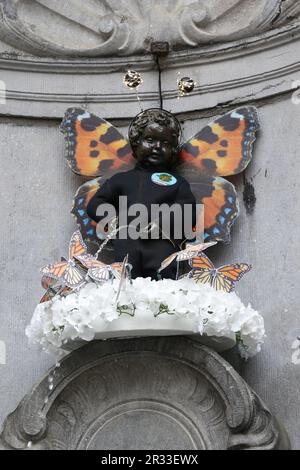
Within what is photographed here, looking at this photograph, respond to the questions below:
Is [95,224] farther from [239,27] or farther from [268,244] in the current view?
[239,27]

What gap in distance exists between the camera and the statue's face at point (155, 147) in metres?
4.60

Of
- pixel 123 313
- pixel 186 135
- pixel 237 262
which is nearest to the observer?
pixel 123 313

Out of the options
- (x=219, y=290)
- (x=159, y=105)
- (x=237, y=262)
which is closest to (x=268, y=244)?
(x=237, y=262)

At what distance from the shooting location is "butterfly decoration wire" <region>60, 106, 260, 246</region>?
4.64 m

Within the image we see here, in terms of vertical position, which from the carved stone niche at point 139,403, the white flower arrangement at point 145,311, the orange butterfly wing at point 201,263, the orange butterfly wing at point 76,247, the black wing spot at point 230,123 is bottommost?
the carved stone niche at point 139,403

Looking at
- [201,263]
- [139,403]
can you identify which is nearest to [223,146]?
[201,263]

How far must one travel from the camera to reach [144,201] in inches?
175

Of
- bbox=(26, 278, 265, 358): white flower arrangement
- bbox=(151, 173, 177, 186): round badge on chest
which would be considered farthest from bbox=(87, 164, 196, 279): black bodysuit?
bbox=(26, 278, 265, 358): white flower arrangement

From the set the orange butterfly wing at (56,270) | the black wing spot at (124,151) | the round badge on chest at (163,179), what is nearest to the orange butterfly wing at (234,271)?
the round badge on chest at (163,179)

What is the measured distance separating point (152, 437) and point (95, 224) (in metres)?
0.98

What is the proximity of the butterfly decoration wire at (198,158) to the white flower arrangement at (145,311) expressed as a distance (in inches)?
20.7

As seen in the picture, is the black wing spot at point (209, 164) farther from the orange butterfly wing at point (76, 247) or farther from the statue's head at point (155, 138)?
the orange butterfly wing at point (76, 247)

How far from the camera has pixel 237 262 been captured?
15.1ft

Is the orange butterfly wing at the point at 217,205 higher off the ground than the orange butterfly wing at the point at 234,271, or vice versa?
the orange butterfly wing at the point at 217,205
